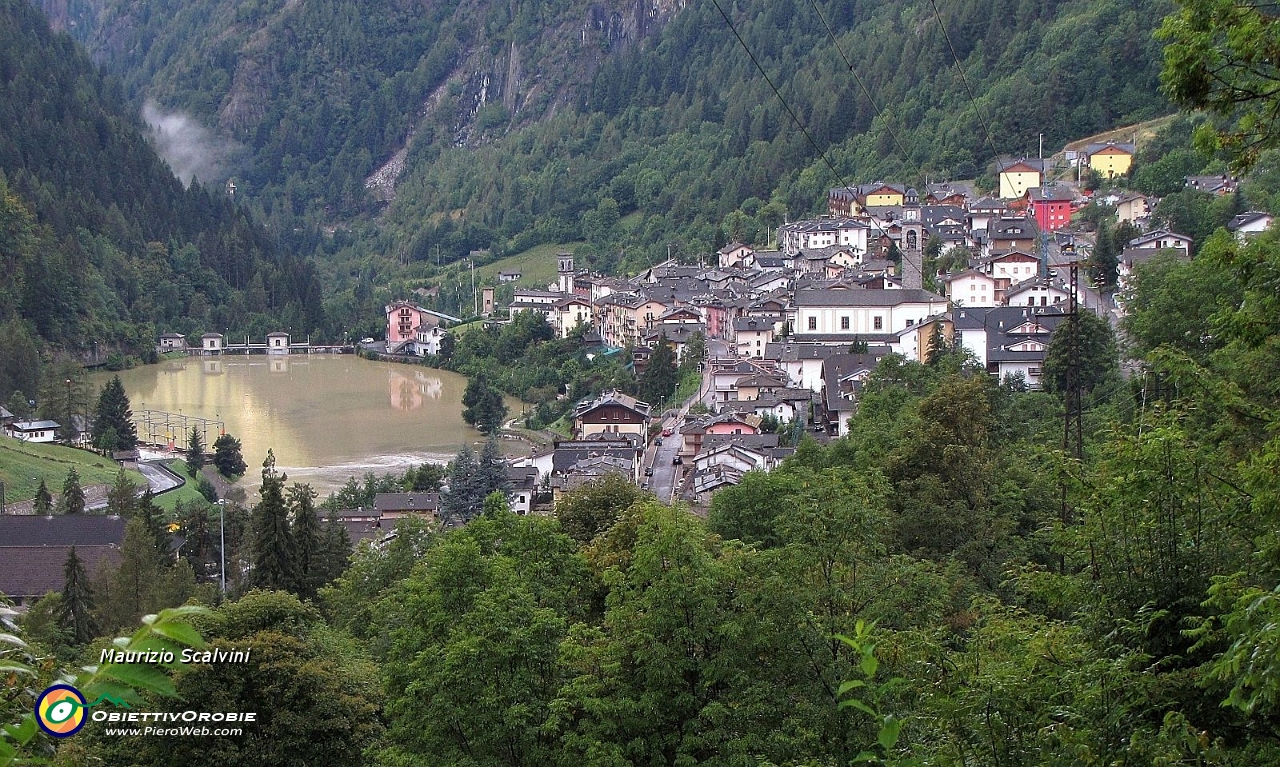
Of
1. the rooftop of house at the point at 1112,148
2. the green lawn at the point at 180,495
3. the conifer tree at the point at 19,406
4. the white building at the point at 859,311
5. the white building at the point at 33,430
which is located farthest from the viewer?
the rooftop of house at the point at 1112,148

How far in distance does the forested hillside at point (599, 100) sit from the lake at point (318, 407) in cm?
950

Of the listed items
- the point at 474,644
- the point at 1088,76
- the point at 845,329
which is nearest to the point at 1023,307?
the point at 845,329

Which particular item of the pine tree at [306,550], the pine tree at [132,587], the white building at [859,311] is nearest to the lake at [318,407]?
the white building at [859,311]

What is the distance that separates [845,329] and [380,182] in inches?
2184

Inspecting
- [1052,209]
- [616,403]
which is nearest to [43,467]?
[616,403]

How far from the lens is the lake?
920 inches

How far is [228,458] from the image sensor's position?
22219 millimetres

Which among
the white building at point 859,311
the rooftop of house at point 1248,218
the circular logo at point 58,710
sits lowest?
the circular logo at point 58,710

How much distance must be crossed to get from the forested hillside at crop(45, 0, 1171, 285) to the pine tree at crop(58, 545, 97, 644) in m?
7.38

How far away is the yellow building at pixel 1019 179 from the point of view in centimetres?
3075

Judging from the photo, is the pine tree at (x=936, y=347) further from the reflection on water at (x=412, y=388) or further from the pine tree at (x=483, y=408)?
the reflection on water at (x=412, y=388)

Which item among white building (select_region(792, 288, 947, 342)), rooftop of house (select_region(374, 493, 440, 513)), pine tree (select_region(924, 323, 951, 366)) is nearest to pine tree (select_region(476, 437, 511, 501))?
rooftop of house (select_region(374, 493, 440, 513))

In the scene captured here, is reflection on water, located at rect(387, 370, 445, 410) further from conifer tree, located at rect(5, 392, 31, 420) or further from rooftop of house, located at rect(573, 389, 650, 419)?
rooftop of house, located at rect(573, 389, 650, 419)

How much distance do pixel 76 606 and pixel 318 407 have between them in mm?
17366
